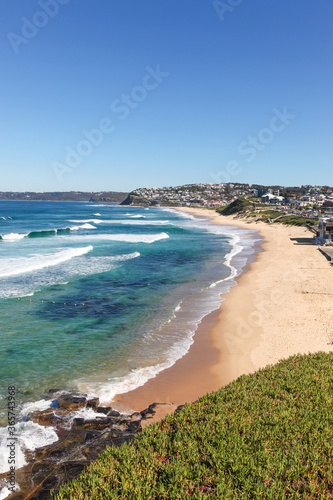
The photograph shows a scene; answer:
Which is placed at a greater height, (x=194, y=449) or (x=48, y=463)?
(x=194, y=449)

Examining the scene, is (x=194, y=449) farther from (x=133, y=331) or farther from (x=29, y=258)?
(x=29, y=258)

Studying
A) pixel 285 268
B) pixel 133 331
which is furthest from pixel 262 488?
pixel 285 268

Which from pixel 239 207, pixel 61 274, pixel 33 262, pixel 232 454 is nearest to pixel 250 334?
pixel 232 454

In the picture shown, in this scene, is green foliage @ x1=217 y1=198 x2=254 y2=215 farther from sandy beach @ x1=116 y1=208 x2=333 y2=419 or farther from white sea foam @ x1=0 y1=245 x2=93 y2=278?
sandy beach @ x1=116 y1=208 x2=333 y2=419

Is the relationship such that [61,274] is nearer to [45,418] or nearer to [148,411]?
[45,418]

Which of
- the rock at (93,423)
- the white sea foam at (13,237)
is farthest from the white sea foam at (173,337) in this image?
the white sea foam at (13,237)

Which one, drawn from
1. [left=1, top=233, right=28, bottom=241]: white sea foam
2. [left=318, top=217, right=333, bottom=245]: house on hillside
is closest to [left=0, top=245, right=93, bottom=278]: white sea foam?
[left=1, top=233, right=28, bottom=241]: white sea foam
